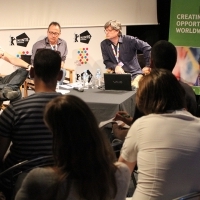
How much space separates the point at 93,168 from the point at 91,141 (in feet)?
0.29

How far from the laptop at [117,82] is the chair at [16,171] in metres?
1.98

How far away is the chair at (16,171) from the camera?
6.36ft

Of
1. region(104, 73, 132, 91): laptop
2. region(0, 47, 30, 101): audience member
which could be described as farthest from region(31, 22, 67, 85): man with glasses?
region(104, 73, 132, 91): laptop

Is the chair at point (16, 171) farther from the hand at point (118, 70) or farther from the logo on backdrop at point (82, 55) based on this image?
Result: the logo on backdrop at point (82, 55)

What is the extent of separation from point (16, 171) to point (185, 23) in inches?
173

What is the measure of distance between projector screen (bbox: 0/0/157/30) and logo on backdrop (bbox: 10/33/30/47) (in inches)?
5.8

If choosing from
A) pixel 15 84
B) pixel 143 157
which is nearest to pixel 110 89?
pixel 15 84

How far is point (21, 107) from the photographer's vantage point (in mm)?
2031

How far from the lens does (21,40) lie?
6.75 meters

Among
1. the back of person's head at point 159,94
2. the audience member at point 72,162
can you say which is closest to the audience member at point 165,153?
the back of person's head at point 159,94

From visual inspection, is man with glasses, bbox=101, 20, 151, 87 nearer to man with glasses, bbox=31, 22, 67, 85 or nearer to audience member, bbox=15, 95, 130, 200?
man with glasses, bbox=31, 22, 67, 85

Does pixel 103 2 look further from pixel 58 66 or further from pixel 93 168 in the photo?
pixel 93 168

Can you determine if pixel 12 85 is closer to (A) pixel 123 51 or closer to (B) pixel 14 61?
(B) pixel 14 61

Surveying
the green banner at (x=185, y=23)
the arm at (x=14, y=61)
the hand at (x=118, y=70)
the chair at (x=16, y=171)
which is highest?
the green banner at (x=185, y=23)
